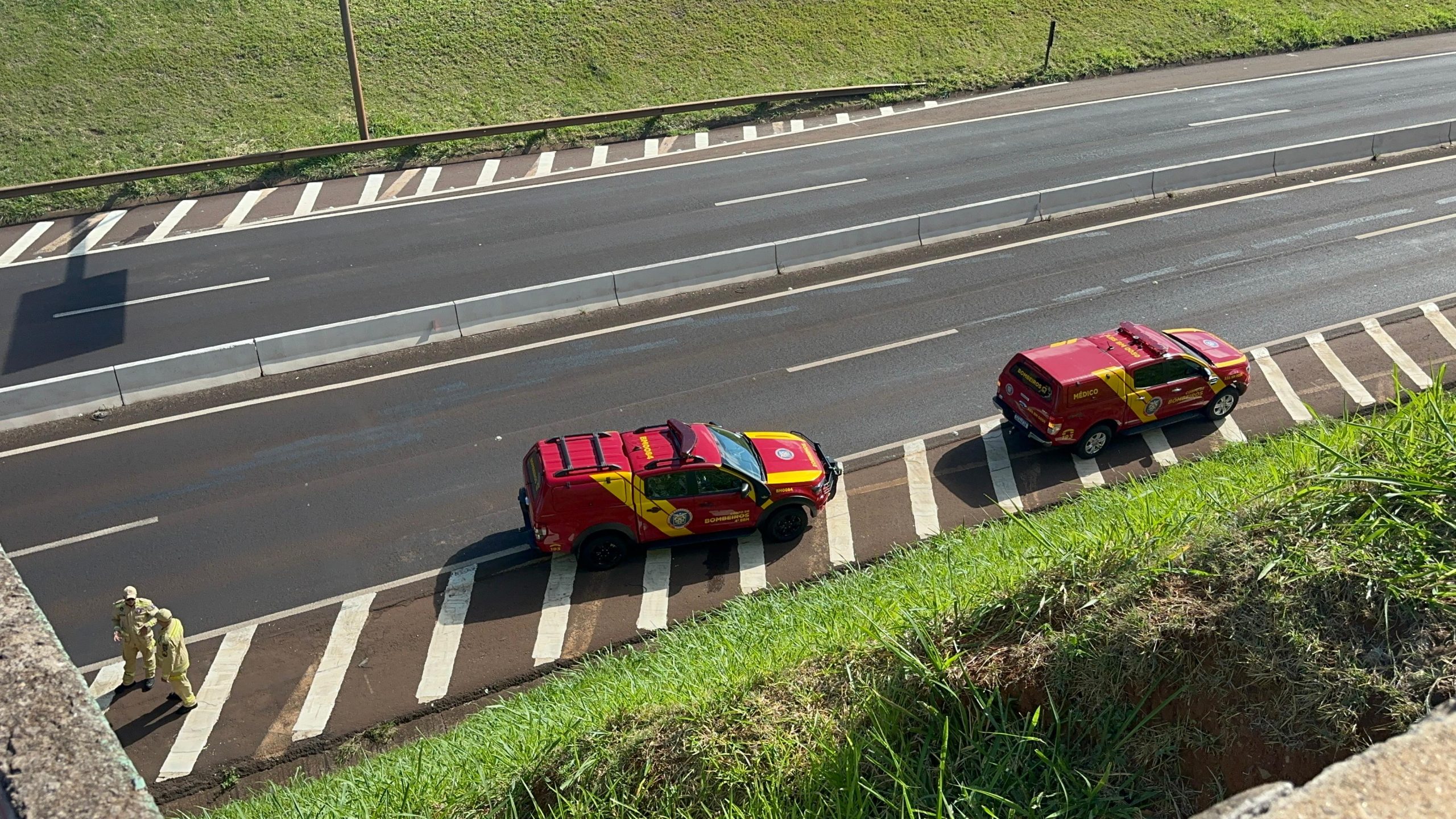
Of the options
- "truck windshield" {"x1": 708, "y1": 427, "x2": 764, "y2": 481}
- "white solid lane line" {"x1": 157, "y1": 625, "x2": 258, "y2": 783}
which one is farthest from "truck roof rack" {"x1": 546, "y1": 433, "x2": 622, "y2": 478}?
"white solid lane line" {"x1": 157, "y1": 625, "x2": 258, "y2": 783}

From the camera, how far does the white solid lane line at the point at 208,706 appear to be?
11.0m

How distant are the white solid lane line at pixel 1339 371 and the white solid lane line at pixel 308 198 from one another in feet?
72.1

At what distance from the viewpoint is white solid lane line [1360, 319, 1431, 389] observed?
Answer: 56.2 ft

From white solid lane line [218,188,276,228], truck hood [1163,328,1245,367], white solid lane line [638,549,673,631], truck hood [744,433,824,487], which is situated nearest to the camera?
white solid lane line [638,549,673,631]

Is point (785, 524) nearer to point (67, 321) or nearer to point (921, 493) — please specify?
point (921, 493)

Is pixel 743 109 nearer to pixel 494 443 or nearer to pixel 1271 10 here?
pixel 494 443

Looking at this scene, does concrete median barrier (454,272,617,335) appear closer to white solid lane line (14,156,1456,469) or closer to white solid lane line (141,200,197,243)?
white solid lane line (14,156,1456,469)

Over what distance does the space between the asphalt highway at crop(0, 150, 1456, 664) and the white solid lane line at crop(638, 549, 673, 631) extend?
200 cm

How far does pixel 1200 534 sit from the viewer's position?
19.6ft

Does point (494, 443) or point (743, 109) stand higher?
point (743, 109)

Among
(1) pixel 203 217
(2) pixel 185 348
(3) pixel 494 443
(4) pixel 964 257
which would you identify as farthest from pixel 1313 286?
(1) pixel 203 217

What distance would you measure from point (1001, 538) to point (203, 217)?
21616 mm

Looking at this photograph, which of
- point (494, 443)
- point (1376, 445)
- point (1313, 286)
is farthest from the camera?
point (1313, 286)

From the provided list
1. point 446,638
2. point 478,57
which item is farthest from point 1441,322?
point 478,57
